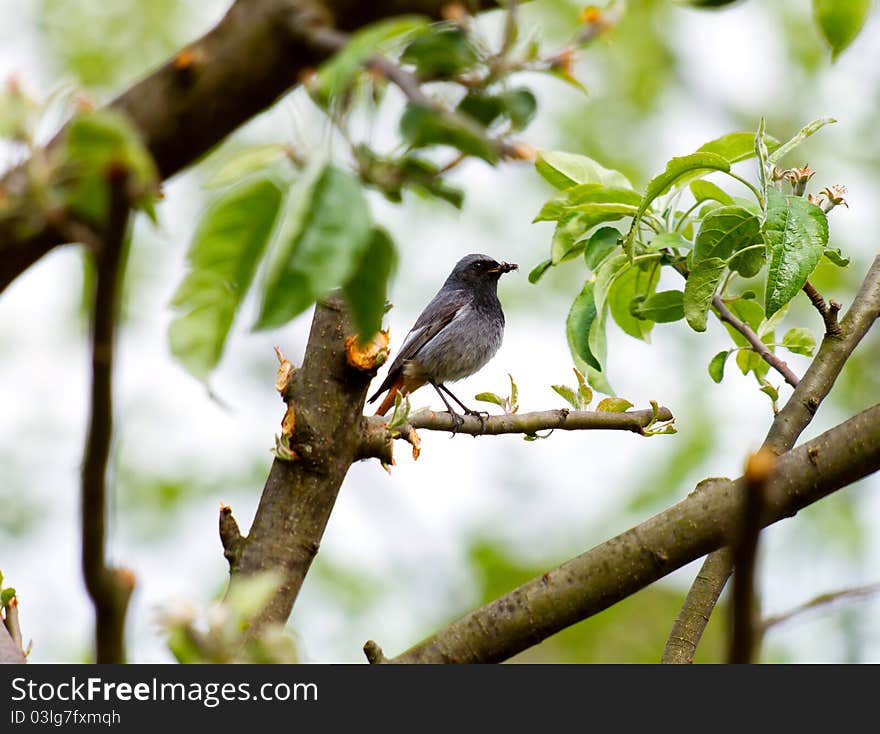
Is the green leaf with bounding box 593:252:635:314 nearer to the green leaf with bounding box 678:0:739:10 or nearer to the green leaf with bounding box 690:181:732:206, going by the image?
the green leaf with bounding box 690:181:732:206

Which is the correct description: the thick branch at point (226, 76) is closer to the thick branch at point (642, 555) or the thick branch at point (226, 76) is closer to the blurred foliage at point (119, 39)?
the thick branch at point (642, 555)

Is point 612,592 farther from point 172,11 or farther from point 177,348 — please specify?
point 172,11

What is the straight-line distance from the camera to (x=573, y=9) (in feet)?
35.8

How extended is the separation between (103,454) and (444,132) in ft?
1.79

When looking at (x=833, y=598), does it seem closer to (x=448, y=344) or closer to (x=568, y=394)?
(x=568, y=394)

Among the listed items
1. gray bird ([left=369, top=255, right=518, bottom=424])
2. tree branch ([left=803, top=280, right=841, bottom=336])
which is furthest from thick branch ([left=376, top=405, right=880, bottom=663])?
gray bird ([left=369, top=255, right=518, bottom=424])

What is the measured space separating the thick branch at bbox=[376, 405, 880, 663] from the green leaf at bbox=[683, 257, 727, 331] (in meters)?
0.56

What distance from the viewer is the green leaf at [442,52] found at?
4.33 ft

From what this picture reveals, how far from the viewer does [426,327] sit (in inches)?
280

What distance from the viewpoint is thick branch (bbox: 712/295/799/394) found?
2641 mm

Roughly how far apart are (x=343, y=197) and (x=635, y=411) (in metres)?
1.85
